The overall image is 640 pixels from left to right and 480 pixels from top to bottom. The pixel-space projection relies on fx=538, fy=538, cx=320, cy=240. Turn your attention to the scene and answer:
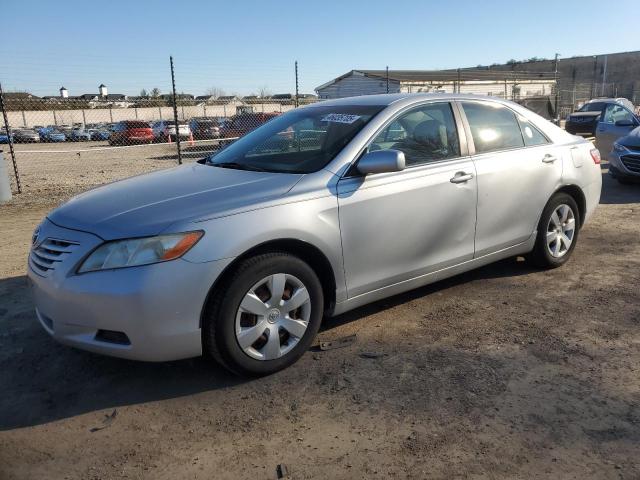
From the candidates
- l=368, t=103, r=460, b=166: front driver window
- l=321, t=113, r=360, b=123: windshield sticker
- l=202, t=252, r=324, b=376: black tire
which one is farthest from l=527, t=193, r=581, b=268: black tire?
l=202, t=252, r=324, b=376: black tire

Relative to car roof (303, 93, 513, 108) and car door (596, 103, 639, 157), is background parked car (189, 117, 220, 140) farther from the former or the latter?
car roof (303, 93, 513, 108)

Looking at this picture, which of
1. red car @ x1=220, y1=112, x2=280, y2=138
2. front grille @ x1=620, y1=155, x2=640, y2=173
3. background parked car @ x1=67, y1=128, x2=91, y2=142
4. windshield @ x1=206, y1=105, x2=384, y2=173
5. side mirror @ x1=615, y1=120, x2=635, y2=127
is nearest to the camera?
windshield @ x1=206, y1=105, x2=384, y2=173

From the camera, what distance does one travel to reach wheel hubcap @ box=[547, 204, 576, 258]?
491 cm

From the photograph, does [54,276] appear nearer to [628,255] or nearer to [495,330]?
[495,330]

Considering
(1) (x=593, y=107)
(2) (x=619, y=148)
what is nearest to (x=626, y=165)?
(2) (x=619, y=148)

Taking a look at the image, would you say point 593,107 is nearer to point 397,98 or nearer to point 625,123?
point 625,123

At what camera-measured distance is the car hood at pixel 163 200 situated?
9.63 ft

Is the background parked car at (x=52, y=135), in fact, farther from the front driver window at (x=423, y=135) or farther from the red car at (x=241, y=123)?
the front driver window at (x=423, y=135)

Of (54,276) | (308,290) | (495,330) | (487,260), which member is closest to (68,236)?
(54,276)

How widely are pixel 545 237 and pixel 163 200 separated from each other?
3.37m

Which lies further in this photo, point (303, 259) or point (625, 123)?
point (625, 123)

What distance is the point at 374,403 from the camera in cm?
293

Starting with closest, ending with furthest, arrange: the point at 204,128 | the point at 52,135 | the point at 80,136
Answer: the point at 204,128 → the point at 52,135 → the point at 80,136

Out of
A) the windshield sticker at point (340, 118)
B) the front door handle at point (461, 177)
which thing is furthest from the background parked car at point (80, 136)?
the front door handle at point (461, 177)
